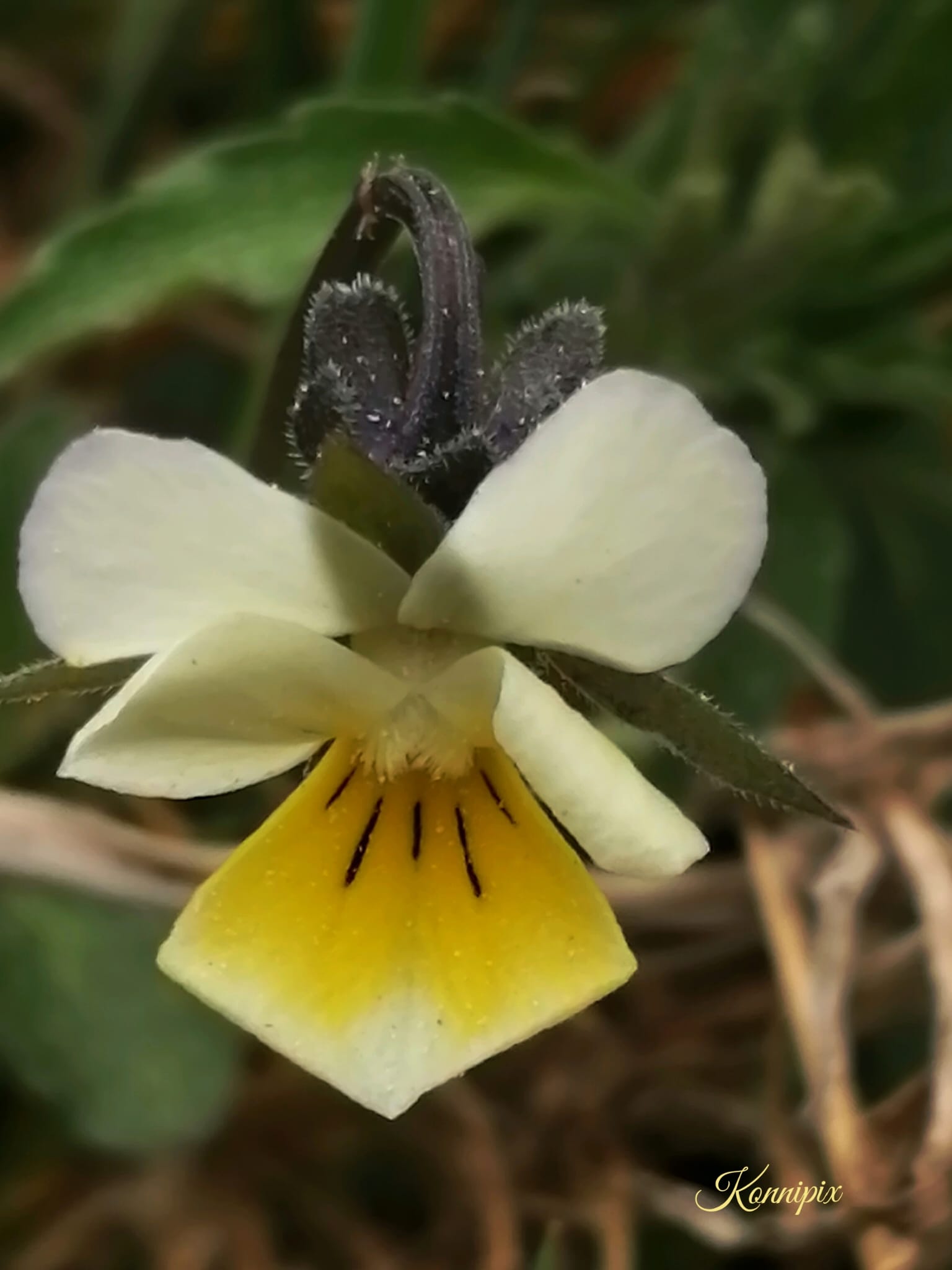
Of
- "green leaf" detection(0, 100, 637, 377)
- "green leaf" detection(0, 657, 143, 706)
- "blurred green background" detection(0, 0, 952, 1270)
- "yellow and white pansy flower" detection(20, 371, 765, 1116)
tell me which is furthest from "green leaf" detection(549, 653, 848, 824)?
"green leaf" detection(0, 100, 637, 377)

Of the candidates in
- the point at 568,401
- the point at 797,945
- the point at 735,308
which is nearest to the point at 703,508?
the point at 568,401

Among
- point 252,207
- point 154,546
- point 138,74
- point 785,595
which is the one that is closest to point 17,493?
point 252,207

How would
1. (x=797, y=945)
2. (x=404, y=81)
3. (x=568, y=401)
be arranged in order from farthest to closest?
(x=404, y=81) < (x=797, y=945) < (x=568, y=401)

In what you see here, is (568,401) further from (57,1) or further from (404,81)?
(57,1)

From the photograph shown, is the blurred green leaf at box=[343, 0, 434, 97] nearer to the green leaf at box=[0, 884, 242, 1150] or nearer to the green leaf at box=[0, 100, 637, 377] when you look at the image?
the green leaf at box=[0, 100, 637, 377]

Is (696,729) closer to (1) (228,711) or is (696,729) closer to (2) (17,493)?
(1) (228,711)

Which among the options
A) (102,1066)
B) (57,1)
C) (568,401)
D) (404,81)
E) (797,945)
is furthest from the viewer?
(57,1)

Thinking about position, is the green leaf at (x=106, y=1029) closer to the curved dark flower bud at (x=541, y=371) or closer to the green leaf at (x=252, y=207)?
the green leaf at (x=252, y=207)
